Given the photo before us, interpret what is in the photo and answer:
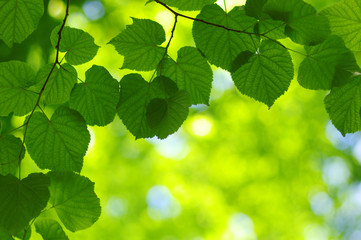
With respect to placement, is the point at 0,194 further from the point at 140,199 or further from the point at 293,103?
the point at 293,103

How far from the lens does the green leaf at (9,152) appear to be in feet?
1.92

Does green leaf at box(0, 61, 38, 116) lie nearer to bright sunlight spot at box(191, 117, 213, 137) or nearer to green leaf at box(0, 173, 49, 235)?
green leaf at box(0, 173, 49, 235)

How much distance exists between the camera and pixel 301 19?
1.64 feet

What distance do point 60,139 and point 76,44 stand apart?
17cm

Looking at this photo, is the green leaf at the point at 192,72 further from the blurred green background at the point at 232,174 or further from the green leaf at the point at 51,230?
the blurred green background at the point at 232,174

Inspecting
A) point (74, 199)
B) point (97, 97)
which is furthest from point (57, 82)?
point (74, 199)

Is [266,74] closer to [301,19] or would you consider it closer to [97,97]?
[301,19]

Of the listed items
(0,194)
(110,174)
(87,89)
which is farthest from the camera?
(110,174)

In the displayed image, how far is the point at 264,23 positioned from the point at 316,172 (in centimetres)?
449

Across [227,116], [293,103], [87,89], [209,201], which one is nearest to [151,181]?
[209,201]

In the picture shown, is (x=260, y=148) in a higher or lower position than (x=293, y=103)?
lower

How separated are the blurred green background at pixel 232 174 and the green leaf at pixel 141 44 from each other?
12.3 feet

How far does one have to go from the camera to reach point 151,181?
183 inches

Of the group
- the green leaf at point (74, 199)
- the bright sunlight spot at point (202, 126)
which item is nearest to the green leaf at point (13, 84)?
the green leaf at point (74, 199)
